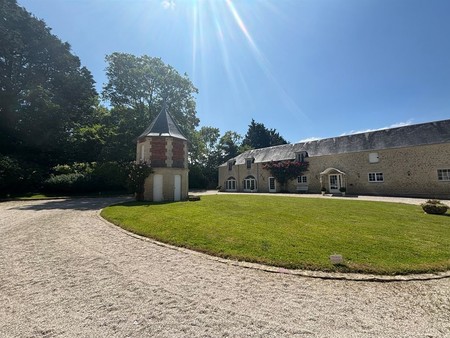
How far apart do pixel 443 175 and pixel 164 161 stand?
81.5 feet

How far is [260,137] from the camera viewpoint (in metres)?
55.2

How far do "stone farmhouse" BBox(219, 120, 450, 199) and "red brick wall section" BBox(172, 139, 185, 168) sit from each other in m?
16.3

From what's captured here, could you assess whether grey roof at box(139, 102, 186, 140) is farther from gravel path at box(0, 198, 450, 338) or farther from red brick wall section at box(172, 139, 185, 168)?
gravel path at box(0, 198, 450, 338)

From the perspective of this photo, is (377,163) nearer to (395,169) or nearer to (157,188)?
(395,169)

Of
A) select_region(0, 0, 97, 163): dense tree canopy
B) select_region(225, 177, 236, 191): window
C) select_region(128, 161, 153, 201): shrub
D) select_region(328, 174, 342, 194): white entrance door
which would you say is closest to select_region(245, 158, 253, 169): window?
select_region(225, 177, 236, 191): window

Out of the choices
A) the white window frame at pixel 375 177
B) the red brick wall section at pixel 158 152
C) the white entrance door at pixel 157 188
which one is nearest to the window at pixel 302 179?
the white window frame at pixel 375 177

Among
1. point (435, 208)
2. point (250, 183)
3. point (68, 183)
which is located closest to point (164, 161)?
point (68, 183)

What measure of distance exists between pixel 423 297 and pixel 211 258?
389 centimetres

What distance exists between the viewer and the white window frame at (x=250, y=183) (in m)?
32.4

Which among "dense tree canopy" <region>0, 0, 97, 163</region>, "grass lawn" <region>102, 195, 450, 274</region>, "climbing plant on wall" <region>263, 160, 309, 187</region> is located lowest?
"grass lawn" <region>102, 195, 450, 274</region>

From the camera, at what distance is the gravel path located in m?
2.69

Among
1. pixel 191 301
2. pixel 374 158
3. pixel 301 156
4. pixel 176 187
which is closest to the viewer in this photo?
pixel 191 301

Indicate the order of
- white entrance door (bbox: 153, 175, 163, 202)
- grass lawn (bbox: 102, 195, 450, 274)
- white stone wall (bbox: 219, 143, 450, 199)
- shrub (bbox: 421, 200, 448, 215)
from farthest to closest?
white stone wall (bbox: 219, 143, 450, 199) → white entrance door (bbox: 153, 175, 163, 202) → shrub (bbox: 421, 200, 448, 215) → grass lawn (bbox: 102, 195, 450, 274)

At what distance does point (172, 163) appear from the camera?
1742cm
